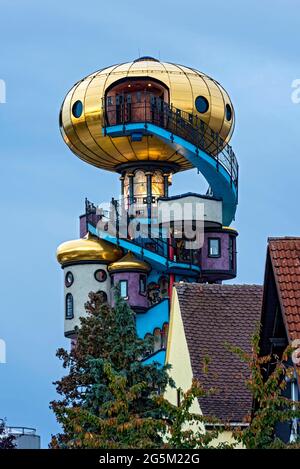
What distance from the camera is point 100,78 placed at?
79.5 metres

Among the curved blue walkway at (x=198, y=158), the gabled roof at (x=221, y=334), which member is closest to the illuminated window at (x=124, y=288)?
the curved blue walkway at (x=198, y=158)

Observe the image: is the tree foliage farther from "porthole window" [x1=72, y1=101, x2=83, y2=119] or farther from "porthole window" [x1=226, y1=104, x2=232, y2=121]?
"porthole window" [x1=226, y1=104, x2=232, y2=121]

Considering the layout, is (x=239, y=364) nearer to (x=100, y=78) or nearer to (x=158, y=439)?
(x=158, y=439)

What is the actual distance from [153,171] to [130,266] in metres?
7.42

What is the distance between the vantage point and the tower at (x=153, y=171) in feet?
237

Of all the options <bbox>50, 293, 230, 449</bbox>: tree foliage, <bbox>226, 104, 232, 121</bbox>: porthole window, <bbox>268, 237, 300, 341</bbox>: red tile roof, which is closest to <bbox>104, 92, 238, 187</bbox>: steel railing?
<bbox>226, 104, 232, 121</bbox>: porthole window

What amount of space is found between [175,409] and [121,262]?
172ft

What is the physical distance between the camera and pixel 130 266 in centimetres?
7294

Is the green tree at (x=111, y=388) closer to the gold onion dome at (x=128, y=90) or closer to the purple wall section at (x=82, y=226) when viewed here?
the purple wall section at (x=82, y=226)

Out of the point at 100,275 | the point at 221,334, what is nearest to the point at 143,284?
the point at 100,275

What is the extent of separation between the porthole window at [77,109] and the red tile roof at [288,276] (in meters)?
57.3

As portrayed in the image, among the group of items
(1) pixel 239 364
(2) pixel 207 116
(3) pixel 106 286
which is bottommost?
(1) pixel 239 364
